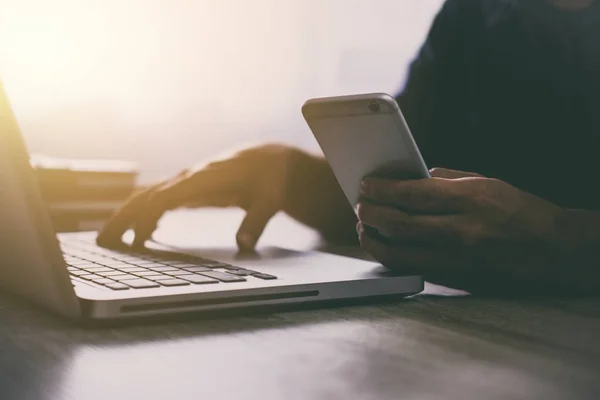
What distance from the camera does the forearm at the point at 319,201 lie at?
3.79 ft

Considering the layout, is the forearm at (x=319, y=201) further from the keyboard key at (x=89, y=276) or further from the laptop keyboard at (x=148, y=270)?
the keyboard key at (x=89, y=276)

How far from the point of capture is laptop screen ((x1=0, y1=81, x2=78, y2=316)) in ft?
1.43

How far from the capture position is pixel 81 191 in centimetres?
150

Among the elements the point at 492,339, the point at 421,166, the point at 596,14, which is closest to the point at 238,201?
the point at 421,166

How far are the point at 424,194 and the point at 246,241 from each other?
0.29 metres

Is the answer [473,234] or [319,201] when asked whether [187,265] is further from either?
[319,201]

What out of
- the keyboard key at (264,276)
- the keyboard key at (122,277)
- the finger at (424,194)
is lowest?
the keyboard key at (264,276)

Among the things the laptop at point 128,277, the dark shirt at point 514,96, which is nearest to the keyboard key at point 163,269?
the laptop at point 128,277

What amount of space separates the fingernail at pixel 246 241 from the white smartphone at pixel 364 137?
20 centimetres

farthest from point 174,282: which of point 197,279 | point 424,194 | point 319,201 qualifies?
point 319,201

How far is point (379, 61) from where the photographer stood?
2.21 meters

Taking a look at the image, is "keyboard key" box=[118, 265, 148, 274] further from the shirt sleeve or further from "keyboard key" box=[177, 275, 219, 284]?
the shirt sleeve

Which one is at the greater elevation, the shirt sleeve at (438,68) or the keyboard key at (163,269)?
the shirt sleeve at (438,68)

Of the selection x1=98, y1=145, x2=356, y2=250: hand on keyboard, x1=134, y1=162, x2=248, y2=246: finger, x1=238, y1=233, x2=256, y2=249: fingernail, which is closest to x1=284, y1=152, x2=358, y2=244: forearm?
x1=98, y1=145, x2=356, y2=250: hand on keyboard
